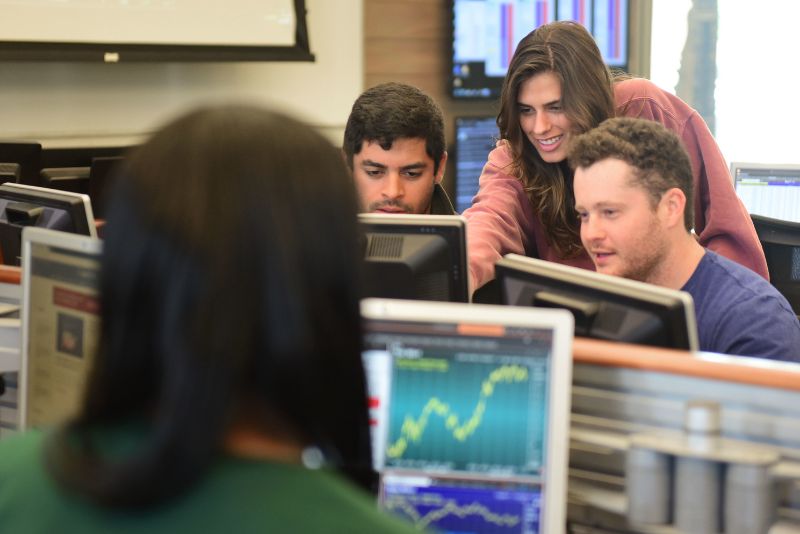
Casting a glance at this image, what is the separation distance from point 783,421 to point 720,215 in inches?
60.4

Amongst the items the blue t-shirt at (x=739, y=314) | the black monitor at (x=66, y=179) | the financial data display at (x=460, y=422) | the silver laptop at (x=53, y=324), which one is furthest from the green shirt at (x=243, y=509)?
the black monitor at (x=66, y=179)

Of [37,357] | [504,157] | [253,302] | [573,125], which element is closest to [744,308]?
[573,125]

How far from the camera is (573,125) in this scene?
8.55ft

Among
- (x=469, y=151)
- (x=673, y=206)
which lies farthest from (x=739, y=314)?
(x=469, y=151)

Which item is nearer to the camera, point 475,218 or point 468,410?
point 468,410

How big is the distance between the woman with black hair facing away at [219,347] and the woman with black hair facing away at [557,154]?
1714 mm

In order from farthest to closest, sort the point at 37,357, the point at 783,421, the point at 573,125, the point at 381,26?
the point at 381,26
the point at 573,125
the point at 37,357
the point at 783,421

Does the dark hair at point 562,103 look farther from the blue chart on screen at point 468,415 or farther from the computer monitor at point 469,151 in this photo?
the computer monitor at point 469,151

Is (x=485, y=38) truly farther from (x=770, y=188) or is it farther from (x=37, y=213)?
(x=37, y=213)

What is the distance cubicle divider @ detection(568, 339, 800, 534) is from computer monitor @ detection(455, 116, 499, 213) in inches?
153

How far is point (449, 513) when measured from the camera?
1375 mm

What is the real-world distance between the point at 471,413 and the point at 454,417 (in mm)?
22

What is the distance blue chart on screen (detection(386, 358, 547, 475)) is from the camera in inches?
52.8

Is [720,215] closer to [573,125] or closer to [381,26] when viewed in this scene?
[573,125]
